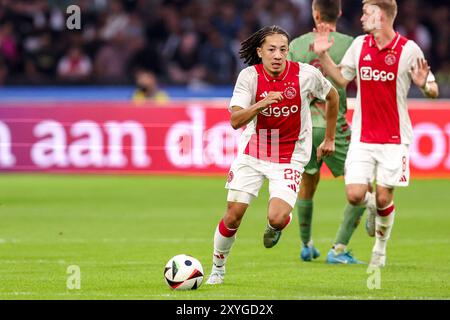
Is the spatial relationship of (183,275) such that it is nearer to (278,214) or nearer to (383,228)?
(278,214)

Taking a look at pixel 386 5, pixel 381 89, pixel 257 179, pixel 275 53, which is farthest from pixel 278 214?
pixel 386 5

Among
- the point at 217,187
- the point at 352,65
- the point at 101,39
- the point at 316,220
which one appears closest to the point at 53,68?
the point at 101,39

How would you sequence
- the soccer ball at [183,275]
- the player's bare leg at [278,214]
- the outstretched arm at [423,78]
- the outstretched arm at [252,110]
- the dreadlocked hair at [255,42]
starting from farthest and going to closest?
1. the outstretched arm at [423,78]
2. the dreadlocked hair at [255,42]
3. the player's bare leg at [278,214]
4. the soccer ball at [183,275]
5. the outstretched arm at [252,110]

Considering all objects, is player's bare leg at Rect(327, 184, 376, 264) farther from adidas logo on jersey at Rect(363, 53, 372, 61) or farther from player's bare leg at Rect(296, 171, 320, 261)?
adidas logo on jersey at Rect(363, 53, 372, 61)

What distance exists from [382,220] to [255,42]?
2.10 m

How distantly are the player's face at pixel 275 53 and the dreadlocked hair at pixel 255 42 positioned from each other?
6 cm

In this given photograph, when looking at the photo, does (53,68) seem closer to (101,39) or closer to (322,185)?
(101,39)

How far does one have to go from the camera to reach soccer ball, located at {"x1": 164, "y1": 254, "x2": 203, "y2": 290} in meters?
9.13

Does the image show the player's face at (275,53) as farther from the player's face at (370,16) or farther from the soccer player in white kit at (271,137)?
the player's face at (370,16)

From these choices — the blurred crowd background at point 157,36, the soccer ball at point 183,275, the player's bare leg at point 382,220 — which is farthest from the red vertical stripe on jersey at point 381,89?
the blurred crowd background at point 157,36

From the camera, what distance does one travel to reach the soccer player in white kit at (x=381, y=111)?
1055 centimetres

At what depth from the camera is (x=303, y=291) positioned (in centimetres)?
919

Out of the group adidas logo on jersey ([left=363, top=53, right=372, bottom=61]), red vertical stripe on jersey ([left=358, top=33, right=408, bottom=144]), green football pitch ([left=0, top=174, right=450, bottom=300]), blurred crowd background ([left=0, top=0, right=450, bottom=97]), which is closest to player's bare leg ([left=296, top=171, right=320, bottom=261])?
green football pitch ([left=0, top=174, right=450, bottom=300])

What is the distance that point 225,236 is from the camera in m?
9.54
